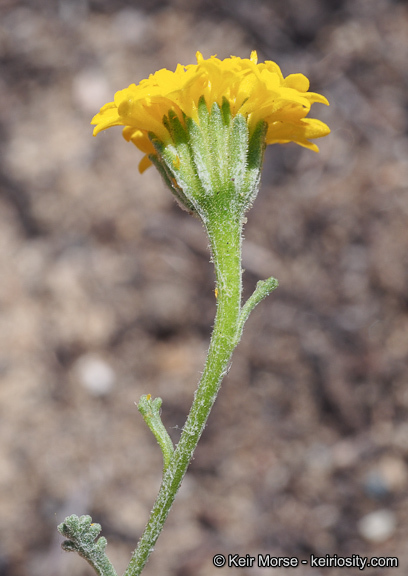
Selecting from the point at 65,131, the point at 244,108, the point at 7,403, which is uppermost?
the point at 65,131

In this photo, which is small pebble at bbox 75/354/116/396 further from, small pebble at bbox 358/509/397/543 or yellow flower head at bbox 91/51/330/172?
yellow flower head at bbox 91/51/330/172

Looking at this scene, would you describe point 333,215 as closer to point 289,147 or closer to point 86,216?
point 289,147

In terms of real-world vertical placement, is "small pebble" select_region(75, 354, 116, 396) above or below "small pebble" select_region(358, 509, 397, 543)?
above

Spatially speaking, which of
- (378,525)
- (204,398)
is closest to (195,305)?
(378,525)

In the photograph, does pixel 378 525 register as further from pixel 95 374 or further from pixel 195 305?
pixel 95 374

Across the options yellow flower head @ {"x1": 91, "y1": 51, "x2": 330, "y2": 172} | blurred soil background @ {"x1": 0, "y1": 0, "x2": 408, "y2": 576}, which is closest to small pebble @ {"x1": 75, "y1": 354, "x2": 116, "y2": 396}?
blurred soil background @ {"x1": 0, "y1": 0, "x2": 408, "y2": 576}

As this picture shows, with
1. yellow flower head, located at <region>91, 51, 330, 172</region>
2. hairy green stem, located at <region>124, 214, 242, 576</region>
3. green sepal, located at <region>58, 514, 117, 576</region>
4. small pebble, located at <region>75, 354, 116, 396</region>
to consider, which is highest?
small pebble, located at <region>75, 354, 116, 396</region>

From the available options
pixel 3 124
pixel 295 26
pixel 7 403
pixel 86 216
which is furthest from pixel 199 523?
pixel 295 26

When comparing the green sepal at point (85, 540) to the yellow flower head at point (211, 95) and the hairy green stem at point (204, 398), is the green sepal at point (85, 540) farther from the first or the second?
the yellow flower head at point (211, 95)
